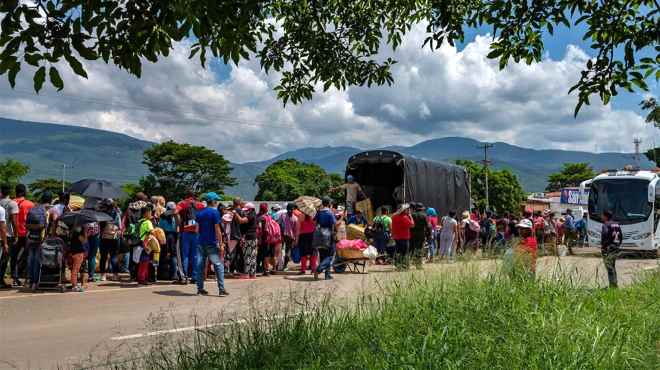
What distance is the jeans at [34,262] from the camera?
11.1 metres

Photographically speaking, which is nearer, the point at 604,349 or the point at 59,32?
the point at 59,32

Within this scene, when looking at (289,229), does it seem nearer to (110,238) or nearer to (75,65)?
(110,238)

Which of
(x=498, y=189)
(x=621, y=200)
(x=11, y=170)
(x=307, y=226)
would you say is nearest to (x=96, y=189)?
(x=307, y=226)

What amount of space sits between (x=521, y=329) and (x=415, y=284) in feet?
6.15

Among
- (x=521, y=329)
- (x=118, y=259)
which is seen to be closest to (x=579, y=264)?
(x=521, y=329)

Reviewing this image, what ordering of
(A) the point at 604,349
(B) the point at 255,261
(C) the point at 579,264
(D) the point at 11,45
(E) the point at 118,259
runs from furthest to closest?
(B) the point at 255,261
(E) the point at 118,259
(C) the point at 579,264
(A) the point at 604,349
(D) the point at 11,45

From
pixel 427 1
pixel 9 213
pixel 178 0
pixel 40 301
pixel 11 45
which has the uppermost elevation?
pixel 427 1

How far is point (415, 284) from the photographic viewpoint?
754cm

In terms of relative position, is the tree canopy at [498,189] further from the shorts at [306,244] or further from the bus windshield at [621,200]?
the shorts at [306,244]

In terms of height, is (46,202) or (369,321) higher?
(46,202)

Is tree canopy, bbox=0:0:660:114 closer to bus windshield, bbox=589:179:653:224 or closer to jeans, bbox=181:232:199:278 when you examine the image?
jeans, bbox=181:232:199:278

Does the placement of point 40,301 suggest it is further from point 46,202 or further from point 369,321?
point 369,321

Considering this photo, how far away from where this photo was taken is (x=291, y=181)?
102125mm

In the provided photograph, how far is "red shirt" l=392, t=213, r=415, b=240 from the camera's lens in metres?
15.7
